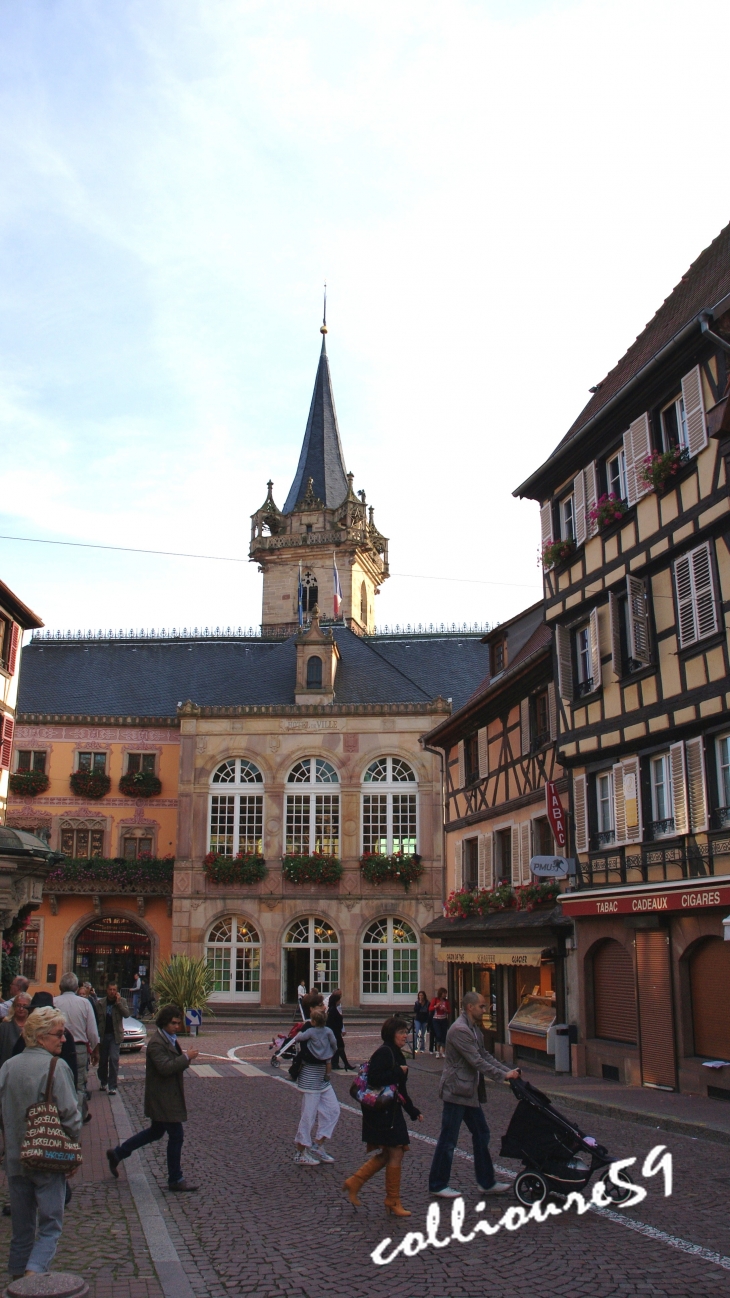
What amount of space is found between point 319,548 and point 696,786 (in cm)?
5173

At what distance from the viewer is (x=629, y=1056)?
17.6 m

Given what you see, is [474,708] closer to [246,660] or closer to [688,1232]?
[688,1232]

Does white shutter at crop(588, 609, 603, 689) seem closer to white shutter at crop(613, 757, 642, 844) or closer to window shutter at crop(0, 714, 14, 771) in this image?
white shutter at crop(613, 757, 642, 844)

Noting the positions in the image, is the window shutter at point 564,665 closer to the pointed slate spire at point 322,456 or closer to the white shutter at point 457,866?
the white shutter at point 457,866

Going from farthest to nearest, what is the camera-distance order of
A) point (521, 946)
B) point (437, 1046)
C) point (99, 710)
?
1. point (99, 710)
2. point (437, 1046)
3. point (521, 946)

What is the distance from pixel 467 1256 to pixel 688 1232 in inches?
64.4

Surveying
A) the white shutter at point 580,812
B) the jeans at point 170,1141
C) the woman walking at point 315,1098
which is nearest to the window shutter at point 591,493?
the white shutter at point 580,812

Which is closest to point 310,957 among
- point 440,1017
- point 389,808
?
point 389,808

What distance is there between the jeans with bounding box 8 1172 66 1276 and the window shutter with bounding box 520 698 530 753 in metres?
17.8

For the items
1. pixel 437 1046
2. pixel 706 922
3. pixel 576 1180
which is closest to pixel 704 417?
→ pixel 706 922

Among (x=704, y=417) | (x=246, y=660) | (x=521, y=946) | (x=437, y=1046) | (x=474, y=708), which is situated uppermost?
(x=246, y=660)

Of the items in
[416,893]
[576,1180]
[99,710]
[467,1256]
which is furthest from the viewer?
[99,710]

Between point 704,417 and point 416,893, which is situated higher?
point 704,417

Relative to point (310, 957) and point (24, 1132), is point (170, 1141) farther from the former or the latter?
point (310, 957)
